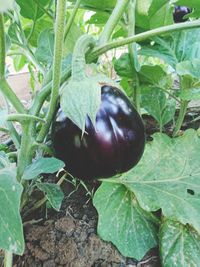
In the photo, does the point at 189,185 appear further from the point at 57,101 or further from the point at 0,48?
the point at 0,48

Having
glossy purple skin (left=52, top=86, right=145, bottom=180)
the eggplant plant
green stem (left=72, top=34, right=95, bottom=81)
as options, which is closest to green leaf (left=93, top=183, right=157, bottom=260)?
the eggplant plant

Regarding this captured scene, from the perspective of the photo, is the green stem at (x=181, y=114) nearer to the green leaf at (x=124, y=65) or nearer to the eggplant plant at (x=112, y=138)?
the eggplant plant at (x=112, y=138)

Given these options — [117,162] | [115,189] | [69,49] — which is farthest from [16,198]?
[69,49]

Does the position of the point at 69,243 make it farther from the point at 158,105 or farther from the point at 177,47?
the point at 177,47

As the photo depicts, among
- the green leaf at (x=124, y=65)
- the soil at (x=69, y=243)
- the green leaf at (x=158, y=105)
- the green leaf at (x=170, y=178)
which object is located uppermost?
the green leaf at (x=124, y=65)

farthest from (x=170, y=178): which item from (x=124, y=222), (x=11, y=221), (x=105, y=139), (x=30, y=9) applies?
(x=30, y=9)

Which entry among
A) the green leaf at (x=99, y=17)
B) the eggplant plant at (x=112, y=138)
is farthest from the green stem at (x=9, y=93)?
the green leaf at (x=99, y=17)

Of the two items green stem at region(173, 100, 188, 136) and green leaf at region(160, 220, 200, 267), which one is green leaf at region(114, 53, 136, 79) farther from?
green leaf at region(160, 220, 200, 267)
